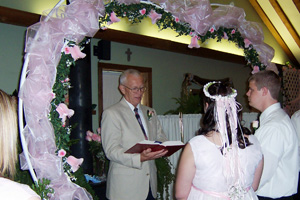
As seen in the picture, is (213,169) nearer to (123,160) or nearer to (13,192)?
(123,160)

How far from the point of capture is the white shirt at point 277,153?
204cm

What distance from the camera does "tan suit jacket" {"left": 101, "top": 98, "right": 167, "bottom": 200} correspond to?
2260 mm

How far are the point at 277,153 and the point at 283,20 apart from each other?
7.41m

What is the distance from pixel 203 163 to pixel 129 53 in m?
4.52

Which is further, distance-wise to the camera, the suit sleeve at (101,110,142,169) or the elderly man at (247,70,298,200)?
the suit sleeve at (101,110,142,169)

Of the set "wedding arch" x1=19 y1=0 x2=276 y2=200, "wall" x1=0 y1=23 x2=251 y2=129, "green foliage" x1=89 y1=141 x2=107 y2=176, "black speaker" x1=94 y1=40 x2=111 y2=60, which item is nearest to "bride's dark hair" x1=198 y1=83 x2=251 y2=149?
"wedding arch" x1=19 y1=0 x2=276 y2=200

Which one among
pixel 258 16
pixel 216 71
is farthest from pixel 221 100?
pixel 258 16

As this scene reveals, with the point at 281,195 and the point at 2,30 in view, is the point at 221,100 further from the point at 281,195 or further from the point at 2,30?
the point at 2,30

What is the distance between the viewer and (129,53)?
5836mm

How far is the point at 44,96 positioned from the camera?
181cm

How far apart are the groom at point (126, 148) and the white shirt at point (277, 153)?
2.51ft

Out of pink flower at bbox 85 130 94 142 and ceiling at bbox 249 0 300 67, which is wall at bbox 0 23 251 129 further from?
pink flower at bbox 85 130 94 142

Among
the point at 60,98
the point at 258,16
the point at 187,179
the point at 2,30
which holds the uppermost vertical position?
the point at 258,16

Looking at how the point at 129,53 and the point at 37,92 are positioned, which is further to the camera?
the point at 129,53
